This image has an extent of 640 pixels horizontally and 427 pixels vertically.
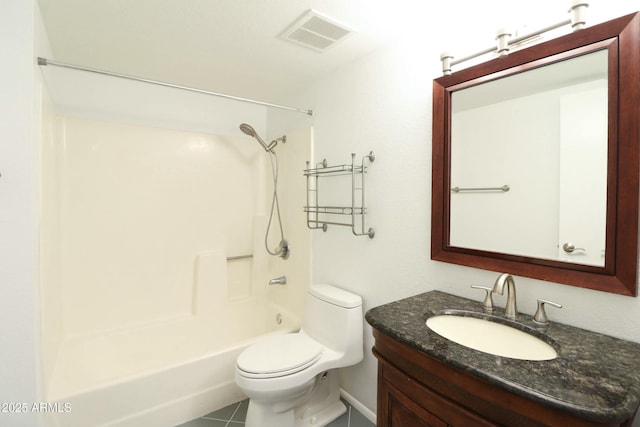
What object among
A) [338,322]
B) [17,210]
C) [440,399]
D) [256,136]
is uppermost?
[256,136]

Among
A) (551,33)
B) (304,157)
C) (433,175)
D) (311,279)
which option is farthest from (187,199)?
(551,33)

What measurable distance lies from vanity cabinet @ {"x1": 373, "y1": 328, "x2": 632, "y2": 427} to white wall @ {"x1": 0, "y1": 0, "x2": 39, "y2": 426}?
142 centimetres

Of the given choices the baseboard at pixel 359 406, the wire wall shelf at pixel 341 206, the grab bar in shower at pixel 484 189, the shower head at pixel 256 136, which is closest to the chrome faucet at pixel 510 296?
the grab bar in shower at pixel 484 189

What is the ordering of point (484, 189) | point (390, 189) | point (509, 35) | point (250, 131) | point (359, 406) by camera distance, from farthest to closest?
1. point (250, 131)
2. point (359, 406)
3. point (390, 189)
4. point (484, 189)
5. point (509, 35)

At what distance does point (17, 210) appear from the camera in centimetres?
118

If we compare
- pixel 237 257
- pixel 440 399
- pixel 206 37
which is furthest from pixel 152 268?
pixel 440 399

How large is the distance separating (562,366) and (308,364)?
1.13 metres

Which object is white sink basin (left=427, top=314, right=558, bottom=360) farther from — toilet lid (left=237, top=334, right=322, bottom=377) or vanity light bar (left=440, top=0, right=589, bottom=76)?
vanity light bar (left=440, top=0, right=589, bottom=76)

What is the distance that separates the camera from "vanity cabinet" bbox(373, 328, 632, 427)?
0.70 meters

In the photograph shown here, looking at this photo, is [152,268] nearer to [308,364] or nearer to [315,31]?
[308,364]

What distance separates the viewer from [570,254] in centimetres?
105

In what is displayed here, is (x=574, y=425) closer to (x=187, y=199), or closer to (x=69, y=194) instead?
(x=187, y=199)

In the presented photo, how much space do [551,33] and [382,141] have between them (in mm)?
832

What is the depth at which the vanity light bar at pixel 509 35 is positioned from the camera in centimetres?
→ 92
